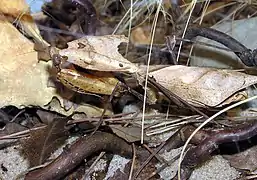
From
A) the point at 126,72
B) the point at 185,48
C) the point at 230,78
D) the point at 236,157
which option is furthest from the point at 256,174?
the point at 185,48

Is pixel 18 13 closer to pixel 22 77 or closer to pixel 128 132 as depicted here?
pixel 22 77

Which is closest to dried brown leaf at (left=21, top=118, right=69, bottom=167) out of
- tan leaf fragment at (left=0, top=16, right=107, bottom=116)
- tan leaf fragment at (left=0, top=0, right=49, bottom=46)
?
tan leaf fragment at (left=0, top=16, right=107, bottom=116)

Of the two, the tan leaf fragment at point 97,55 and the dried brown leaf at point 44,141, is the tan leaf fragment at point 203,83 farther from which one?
the dried brown leaf at point 44,141

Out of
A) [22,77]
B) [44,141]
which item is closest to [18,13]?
[22,77]

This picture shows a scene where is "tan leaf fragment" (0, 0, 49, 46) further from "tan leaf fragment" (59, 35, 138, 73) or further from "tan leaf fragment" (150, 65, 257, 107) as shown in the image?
"tan leaf fragment" (150, 65, 257, 107)

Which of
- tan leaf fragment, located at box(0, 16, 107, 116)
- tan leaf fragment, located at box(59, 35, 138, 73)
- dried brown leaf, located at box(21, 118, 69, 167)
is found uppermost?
tan leaf fragment, located at box(59, 35, 138, 73)

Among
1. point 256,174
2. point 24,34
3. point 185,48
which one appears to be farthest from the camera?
point 185,48

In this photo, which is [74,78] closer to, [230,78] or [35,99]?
[35,99]
